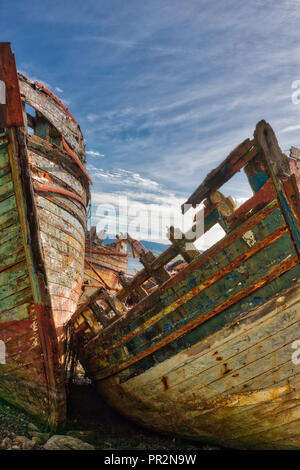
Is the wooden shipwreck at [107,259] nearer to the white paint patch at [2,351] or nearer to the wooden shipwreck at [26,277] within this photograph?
the wooden shipwreck at [26,277]

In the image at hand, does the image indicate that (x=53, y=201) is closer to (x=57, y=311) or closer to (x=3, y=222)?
(x=3, y=222)

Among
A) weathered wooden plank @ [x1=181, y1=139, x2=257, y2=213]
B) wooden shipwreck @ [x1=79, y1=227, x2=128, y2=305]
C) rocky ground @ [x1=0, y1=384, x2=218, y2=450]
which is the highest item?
wooden shipwreck @ [x1=79, y1=227, x2=128, y2=305]

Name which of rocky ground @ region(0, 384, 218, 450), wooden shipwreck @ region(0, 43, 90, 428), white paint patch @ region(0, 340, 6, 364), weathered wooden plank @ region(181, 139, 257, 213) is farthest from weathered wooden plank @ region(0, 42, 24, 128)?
rocky ground @ region(0, 384, 218, 450)

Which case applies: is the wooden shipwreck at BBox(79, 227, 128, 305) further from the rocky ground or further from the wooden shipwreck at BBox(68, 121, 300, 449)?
the wooden shipwreck at BBox(68, 121, 300, 449)

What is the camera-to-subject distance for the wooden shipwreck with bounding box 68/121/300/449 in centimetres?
296

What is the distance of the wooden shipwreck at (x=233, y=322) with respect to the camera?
9.70ft

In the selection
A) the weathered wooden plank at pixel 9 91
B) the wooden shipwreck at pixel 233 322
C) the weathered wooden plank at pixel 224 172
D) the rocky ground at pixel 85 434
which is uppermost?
the weathered wooden plank at pixel 9 91

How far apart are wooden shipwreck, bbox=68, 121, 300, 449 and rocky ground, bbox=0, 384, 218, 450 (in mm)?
361

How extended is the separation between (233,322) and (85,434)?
2.92 m

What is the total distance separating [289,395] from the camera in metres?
3.09

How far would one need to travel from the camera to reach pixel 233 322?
323cm

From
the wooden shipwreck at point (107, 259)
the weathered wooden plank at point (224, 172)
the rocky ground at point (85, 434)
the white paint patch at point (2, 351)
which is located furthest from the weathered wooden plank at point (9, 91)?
the wooden shipwreck at point (107, 259)

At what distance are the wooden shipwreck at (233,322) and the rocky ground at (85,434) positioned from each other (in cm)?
36

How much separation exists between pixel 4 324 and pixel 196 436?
324cm
